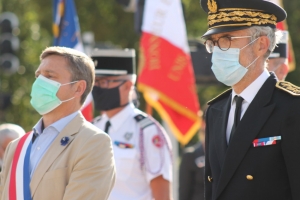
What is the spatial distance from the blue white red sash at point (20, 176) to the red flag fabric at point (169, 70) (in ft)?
12.6

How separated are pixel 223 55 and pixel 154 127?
2018mm

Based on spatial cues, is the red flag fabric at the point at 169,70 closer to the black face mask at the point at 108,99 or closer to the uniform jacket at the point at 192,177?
the uniform jacket at the point at 192,177

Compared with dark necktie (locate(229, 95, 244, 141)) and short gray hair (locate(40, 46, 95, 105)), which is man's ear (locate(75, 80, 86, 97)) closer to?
short gray hair (locate(40, 46, 95, 105))

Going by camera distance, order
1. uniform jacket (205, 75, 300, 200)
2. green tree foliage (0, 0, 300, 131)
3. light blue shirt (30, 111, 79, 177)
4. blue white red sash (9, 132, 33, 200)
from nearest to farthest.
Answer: uniform jacket (205, 75, 300, 200) < blue white red sash (9, 132, 33, 200) < light blue shirt (30, 111, 79, 177) < green tree foliage (0, 0, 300, 131)

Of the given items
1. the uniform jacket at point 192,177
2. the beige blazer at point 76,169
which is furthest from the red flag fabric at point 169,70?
the beige blazer at point 76,169

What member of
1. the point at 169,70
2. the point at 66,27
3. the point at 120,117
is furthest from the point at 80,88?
the point at 66,27

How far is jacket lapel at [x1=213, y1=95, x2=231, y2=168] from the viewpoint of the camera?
15.2 feet

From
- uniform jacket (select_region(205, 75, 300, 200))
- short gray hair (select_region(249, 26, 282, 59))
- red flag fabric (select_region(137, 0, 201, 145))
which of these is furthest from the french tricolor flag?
uniform jacket (select_region(205, 75, 300, 200))

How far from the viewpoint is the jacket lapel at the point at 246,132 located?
4488 mm

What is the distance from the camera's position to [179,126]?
886 centimetres

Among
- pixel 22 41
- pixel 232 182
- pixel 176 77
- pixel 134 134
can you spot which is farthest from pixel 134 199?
pixel 22 41

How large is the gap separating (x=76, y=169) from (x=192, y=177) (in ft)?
11.9

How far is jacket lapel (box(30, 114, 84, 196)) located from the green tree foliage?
19.2 m

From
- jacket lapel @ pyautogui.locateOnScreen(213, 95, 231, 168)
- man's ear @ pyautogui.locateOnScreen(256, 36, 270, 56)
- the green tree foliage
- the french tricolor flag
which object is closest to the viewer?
jacket lapel @ pyautogui.locateOnScreen(213, 95, 231, 168)
